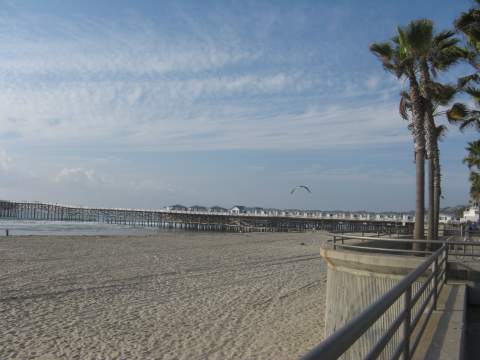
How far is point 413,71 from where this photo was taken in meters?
13.1

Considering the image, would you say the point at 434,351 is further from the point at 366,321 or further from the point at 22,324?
the point at 22,324

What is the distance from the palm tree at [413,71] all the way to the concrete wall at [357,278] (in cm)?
486

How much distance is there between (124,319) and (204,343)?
98.9 inches

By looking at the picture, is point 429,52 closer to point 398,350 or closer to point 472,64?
point 472,64

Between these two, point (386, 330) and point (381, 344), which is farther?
point (386, 330)

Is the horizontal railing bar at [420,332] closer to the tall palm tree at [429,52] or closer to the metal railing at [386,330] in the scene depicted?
the metal railing at [386,330]

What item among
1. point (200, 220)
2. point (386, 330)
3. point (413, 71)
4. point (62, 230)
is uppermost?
point (413, 71)

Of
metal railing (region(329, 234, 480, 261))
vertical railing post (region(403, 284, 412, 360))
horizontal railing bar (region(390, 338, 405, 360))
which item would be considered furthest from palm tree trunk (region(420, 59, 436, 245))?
horizontal railing bar (region(390, 338, 405, 360))

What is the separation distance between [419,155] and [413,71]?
239 cm

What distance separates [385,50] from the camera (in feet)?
43.4

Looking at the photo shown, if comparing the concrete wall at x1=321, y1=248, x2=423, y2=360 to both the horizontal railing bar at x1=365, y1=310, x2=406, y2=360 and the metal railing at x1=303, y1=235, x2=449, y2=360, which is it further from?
the horizontal railing bar at x1=365, y1=310, x2=406, y2=360

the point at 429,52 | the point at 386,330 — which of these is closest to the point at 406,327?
the point at 386,330

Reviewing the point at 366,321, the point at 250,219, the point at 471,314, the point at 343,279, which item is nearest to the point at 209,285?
the point at 343,279

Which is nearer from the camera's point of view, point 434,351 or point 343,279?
point 434,351
